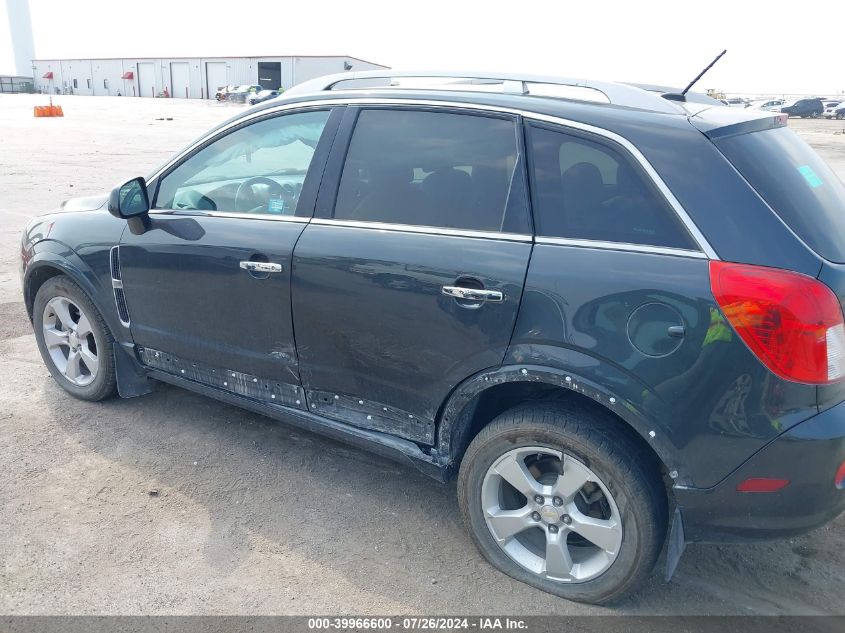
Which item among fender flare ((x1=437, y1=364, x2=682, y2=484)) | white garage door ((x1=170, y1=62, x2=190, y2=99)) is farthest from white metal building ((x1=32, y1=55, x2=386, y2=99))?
fender flare ((x1=437, y1=364, x2=682, y2=484))

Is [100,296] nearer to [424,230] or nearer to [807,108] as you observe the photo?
[424,230]

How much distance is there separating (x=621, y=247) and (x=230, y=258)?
6.14 ft

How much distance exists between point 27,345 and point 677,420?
4831 mm

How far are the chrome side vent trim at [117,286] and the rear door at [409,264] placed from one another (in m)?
1.31

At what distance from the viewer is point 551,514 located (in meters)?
2.66

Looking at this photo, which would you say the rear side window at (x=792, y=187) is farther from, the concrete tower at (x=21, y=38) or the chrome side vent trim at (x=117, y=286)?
the concrete tower at (x=21, y=38)

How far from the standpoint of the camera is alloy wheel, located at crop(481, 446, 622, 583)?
8.46ft

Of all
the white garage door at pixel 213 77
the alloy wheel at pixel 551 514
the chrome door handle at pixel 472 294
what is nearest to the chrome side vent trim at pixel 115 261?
the chrome door handle at pixel 472 294

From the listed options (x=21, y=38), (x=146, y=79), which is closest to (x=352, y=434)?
(x=146, y=79)

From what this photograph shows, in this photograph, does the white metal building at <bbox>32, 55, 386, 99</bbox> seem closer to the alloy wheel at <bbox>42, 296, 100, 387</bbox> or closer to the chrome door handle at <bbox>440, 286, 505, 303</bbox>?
the alloy wheel at <bbox>42, 296, 100, 387</bbox>

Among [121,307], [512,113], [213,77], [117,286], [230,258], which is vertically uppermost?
[512,113]

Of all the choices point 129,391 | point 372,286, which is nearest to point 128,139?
point 129,391

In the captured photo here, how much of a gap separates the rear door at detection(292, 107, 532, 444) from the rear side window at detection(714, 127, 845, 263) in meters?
0.80

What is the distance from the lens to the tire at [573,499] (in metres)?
2.47
